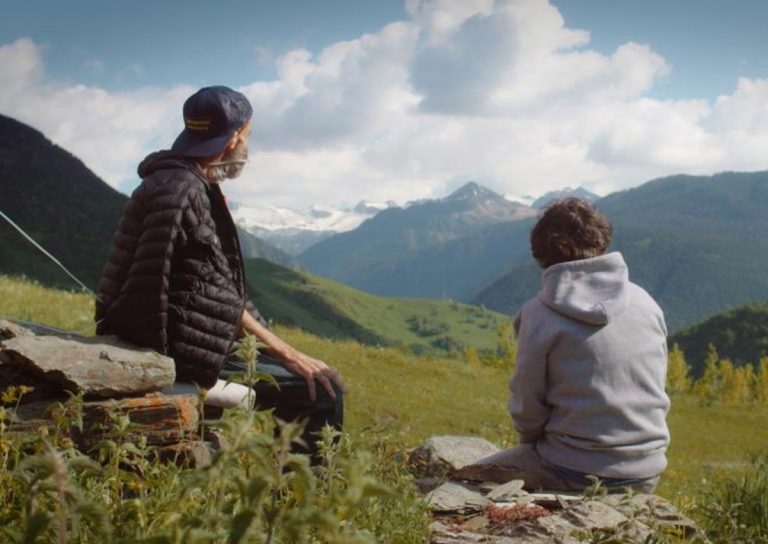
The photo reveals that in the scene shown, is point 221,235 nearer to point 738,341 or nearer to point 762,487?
point 762,487

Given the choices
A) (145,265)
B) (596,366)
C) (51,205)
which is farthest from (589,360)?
(51,205)

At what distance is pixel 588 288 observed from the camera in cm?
570

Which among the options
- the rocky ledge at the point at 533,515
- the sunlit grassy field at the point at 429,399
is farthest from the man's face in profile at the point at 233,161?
the sunlit grassy field at the point at 429,399

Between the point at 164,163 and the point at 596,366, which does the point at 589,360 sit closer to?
the point at 596,366

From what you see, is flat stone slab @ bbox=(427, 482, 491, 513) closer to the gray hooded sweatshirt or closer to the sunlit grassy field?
the gray hooded sweatshirt

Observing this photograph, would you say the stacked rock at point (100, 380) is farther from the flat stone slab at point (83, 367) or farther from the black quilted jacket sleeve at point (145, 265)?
the black quilted jacket sleeve at point (145, 265)

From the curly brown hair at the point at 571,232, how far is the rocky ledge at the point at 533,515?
1.59 metres

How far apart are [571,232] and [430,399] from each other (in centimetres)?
1573

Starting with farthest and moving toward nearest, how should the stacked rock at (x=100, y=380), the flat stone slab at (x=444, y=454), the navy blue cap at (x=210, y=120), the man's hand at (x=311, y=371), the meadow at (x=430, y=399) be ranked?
the meadow at (x=430, y=399), the flat stone slab at (x=444, y=454), the man's hand at (x=311, y=371), the navy blue cap at (x=210, y=120), the stacked rock at (x=100, y=380)

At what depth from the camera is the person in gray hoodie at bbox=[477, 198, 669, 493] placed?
5.66 metres

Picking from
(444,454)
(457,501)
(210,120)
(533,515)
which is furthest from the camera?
(444,454)

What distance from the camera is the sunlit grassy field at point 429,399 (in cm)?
1703

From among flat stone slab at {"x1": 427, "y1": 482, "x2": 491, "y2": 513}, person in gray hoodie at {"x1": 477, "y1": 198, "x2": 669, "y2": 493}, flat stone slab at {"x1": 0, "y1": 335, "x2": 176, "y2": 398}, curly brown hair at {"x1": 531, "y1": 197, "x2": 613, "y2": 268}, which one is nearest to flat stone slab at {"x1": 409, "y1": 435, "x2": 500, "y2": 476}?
person in gray hoodie at {"x1": 477, "y1": 198, "x2": 669, "y2": 493}

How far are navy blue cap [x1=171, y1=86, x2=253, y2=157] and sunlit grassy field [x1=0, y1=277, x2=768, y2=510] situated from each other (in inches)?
346
